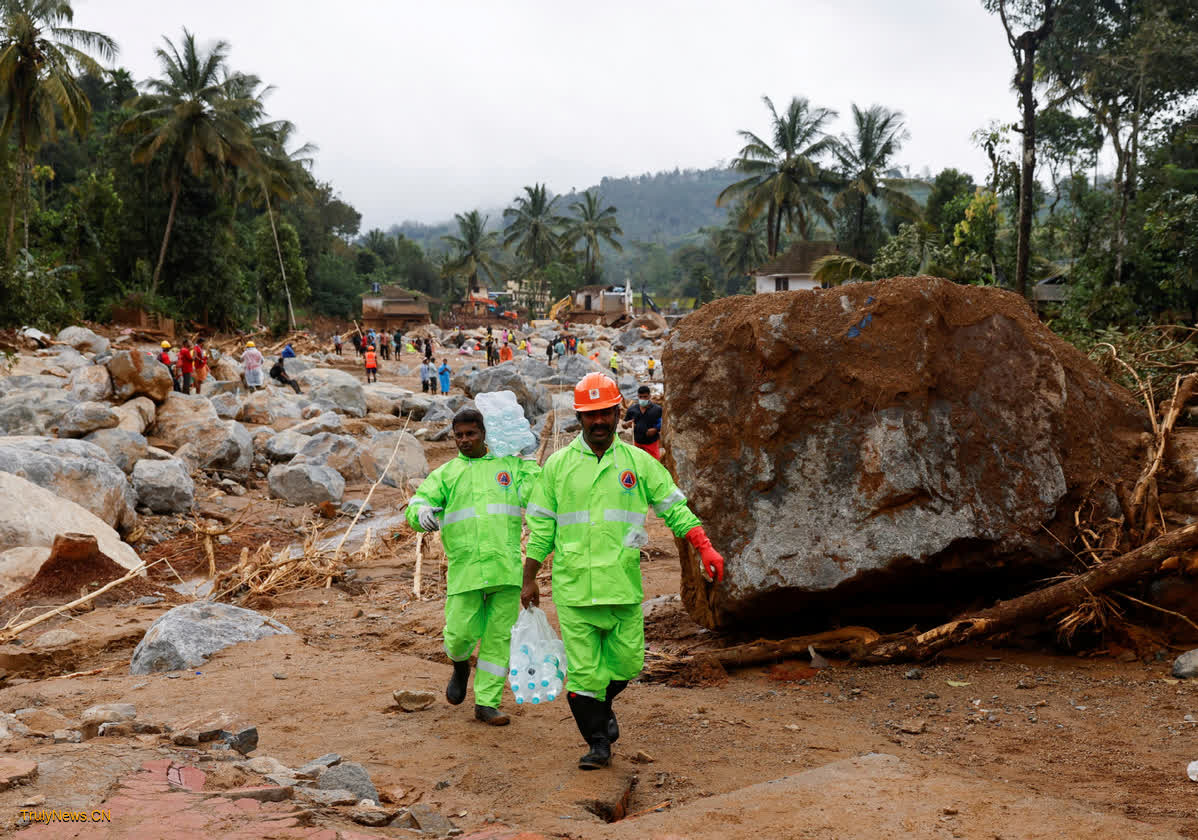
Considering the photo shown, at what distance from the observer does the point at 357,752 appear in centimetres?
411

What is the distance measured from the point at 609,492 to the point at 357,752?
1564mm

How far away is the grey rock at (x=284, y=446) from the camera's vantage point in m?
15.0

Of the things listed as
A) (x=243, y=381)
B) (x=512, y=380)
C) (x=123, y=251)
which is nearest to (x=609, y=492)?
(x=512, y=380)

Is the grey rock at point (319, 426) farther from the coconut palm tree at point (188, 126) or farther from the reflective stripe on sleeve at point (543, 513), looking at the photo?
the coconut palm tree at point (188, 126)

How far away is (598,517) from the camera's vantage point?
4207 millimetres

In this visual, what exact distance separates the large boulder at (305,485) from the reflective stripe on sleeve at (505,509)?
27.5 feet

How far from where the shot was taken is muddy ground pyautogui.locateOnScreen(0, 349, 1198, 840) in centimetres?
312

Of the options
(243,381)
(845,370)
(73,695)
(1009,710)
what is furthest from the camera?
(243,381)

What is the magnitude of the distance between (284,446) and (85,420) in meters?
3.12

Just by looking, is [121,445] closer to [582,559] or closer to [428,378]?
[582,559]

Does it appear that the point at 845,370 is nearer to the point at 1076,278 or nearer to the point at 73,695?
the point at 73,695

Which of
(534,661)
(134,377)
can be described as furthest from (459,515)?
(134,377)

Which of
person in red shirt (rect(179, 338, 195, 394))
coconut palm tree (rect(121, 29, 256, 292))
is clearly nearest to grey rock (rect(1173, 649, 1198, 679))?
person in red shirt (rect(179, 338, 195, 394))

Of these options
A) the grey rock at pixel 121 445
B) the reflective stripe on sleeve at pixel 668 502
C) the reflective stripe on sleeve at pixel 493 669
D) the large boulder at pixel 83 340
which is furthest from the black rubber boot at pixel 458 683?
the large boulder at pixel 83 340
